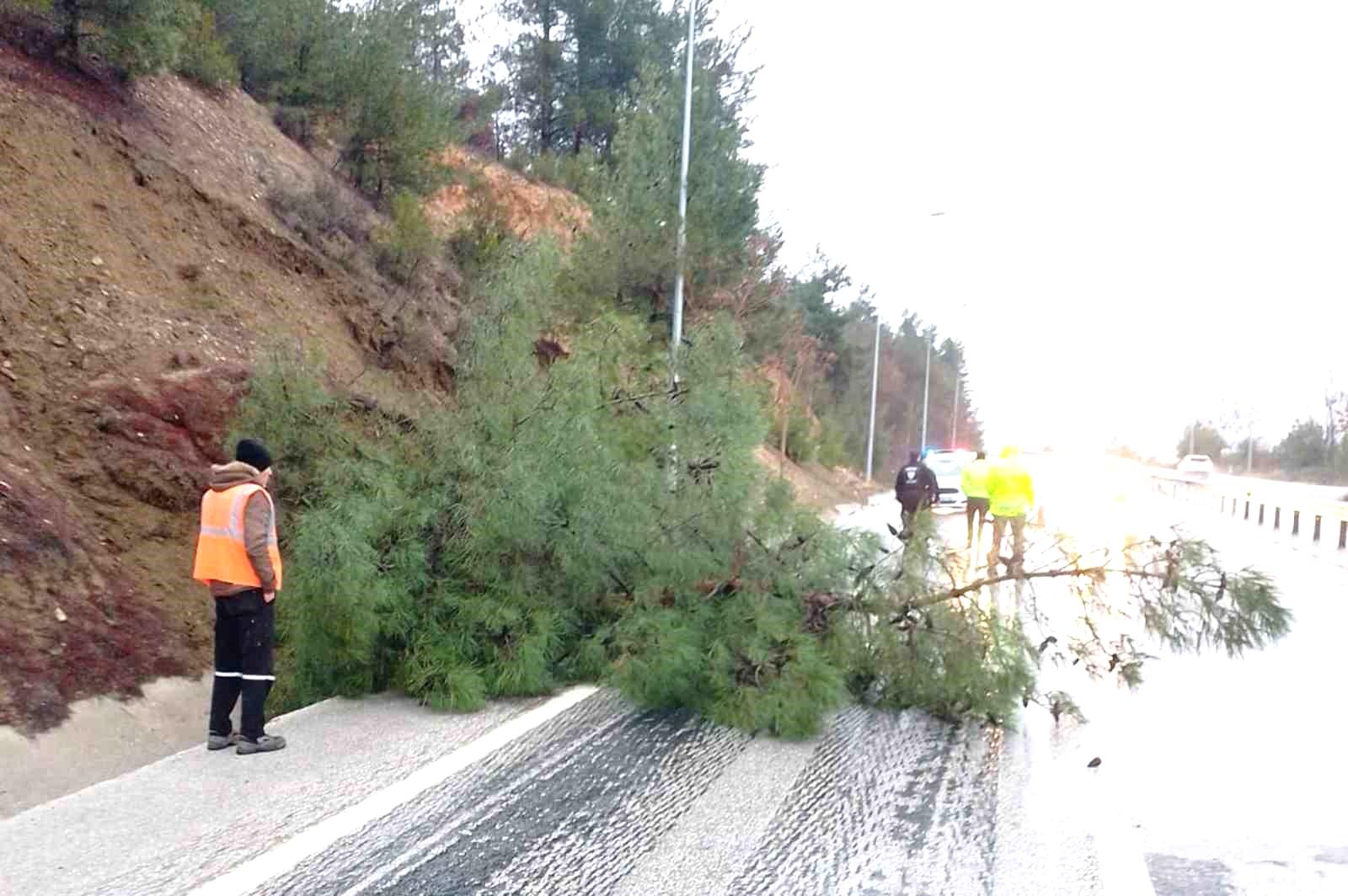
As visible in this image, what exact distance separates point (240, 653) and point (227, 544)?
0.61 meters

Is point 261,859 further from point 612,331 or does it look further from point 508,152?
point 508,152

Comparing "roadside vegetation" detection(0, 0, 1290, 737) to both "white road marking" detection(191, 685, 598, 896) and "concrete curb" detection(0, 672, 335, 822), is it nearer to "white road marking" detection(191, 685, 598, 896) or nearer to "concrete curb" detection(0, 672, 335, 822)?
"white road marking" detection(191, 685, 598, 896)

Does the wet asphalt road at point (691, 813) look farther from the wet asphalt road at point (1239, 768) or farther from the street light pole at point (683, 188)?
the street light pole at point (683, 188)

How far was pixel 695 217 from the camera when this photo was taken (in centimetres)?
2139

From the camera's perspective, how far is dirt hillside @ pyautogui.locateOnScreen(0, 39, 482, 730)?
8742 mm

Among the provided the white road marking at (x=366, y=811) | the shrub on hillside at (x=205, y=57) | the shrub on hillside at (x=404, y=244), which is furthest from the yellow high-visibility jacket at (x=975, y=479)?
the shrub on hillside at (x=205, y=57)

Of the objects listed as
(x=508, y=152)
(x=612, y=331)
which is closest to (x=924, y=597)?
(x=612, y=331)

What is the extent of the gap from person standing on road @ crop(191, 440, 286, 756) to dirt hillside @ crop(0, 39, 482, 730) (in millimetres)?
1495

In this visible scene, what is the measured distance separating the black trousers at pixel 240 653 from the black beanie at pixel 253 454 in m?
0.74

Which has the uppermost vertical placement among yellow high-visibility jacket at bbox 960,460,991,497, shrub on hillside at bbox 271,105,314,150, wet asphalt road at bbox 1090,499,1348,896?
shrub on hillside at bbox 271,105,314,150

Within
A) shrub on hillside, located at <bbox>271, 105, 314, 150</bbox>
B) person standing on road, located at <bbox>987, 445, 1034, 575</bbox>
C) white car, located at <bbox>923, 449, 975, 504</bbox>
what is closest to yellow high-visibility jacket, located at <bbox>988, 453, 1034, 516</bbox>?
person standing on road, located at <bbox>987, 445, 1034, 575</bbox>

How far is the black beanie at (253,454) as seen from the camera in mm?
7055

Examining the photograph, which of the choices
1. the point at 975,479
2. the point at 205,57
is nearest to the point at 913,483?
the point at 975,479

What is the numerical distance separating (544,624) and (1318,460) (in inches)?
3681
